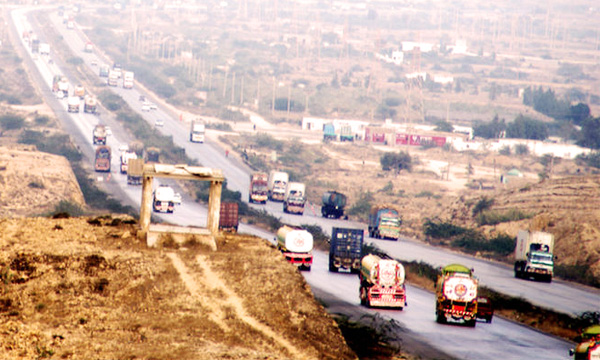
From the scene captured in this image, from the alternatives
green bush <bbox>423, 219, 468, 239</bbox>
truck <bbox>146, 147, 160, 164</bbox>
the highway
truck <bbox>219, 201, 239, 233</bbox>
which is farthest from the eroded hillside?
truck <bbox>146, 147, 160, 164</bbox>

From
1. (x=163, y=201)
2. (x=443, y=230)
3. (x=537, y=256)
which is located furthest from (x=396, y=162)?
(x=537, y=256)

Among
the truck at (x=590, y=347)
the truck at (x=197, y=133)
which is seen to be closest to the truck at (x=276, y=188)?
the truck at (x=197, y=133)

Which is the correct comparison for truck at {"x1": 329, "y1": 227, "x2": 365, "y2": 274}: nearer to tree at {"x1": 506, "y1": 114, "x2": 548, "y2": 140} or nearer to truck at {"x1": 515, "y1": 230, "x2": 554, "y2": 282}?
truck at {"x1": 515, "y1": 230, "x2": 554, "y2": 282}

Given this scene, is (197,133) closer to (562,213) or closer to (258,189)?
(258,189)

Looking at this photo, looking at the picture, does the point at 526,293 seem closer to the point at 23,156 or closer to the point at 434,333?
the point at 434,333

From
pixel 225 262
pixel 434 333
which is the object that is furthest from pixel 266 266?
pixel 434 333

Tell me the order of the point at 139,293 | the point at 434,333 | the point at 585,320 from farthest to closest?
the point at 585,320 → the point at 434,333 → the point at 139,293

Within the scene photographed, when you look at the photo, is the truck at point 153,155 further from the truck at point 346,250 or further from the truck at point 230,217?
the truck at point 346,250
